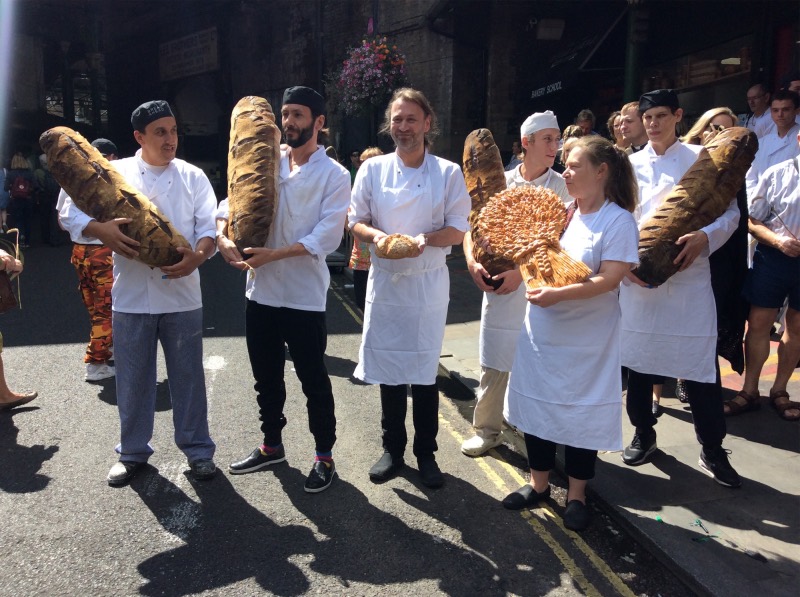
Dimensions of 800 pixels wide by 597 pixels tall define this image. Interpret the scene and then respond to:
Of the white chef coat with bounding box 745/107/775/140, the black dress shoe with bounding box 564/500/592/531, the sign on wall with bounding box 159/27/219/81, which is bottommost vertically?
the black dress shoe with bounding box 564/500/592/531

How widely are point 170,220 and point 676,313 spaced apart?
9.71 ft

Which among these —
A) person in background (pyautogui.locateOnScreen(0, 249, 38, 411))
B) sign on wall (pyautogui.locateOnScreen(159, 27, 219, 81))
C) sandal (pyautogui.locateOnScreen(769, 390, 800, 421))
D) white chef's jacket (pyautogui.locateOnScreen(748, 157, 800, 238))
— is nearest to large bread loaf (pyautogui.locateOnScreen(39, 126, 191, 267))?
person in background (pyautogui.locateOnScreen(0, 249, 38, 411))

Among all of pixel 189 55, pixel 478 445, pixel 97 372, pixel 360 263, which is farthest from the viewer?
pixel 189 55

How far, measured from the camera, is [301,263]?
3715 millimetres

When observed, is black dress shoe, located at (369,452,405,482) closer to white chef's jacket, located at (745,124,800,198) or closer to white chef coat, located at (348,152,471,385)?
white chef coat, located at (348,152,471,385)

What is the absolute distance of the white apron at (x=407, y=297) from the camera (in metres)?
3.69

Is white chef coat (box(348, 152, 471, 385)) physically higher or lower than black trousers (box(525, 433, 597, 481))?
higher

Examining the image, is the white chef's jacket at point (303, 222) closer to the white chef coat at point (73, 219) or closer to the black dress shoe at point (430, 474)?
the white chef coat at point (73, 219)

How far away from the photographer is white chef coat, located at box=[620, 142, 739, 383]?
3680mm

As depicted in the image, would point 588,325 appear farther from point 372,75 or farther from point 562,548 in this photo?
point 372,75

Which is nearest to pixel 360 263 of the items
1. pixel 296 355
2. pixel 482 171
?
pixel 482 171

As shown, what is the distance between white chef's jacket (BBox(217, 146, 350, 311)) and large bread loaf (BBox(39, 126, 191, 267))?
21.8 inches

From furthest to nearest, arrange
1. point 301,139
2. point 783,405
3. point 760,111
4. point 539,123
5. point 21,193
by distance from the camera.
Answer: point 21,193, point 760,111, point 783,405, point 539,123, point 301,139

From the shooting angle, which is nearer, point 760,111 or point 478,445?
point 478,445
